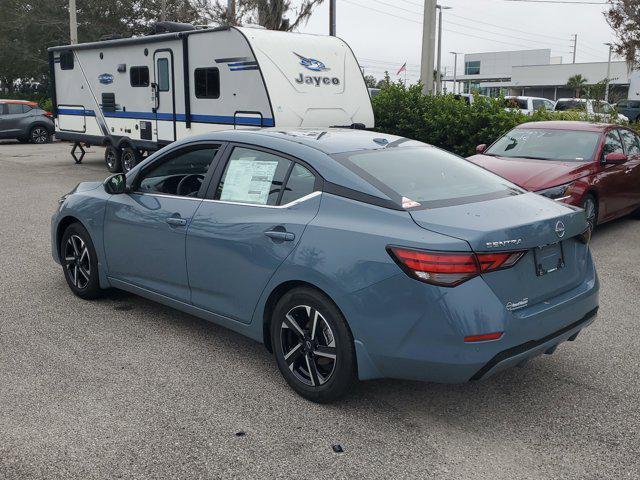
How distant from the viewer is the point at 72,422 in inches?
146

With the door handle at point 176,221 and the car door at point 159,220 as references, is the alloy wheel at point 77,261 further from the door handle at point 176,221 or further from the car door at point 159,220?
the door handle at point 176,221

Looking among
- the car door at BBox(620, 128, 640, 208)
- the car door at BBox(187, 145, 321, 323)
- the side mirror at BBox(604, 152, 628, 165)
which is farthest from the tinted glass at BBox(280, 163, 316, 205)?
the car door at BBox(620, 128, 640, 208)

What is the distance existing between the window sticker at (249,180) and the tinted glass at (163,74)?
9.75m

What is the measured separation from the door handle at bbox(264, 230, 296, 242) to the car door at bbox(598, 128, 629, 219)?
5728 millimetres

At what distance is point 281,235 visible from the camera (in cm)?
402

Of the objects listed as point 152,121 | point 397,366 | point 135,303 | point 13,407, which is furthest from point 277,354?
point 152,121

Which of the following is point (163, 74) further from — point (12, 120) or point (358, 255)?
point (12, 120)

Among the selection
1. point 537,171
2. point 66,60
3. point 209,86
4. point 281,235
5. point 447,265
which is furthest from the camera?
point 66,60

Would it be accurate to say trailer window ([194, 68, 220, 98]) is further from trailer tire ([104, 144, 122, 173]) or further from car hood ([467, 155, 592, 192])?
car hood ([467, 155, 592, 192])

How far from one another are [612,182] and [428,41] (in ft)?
23.6

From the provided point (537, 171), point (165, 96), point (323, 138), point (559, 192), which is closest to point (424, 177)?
point (323, 138)

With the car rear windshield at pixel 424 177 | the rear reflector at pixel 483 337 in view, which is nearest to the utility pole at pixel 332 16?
the car rear windshield at pixel 424 177

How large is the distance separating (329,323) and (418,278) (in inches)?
24.8

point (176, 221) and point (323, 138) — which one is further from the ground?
point (323, 138)
